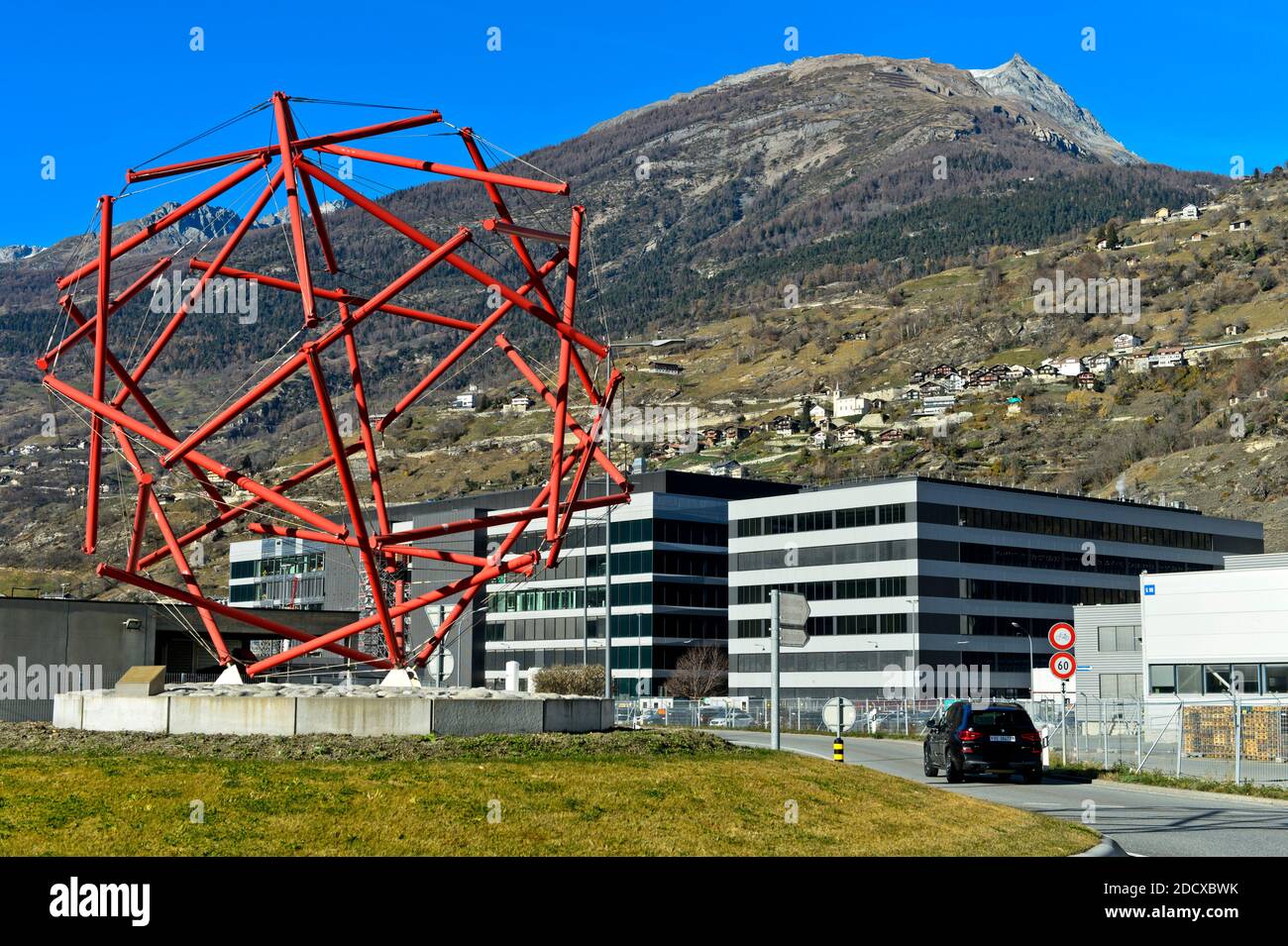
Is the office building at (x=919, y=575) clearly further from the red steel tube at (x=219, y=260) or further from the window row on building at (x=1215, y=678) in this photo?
the red steel tube at (x=219, y=260)

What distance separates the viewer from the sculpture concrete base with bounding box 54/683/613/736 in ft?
89.0

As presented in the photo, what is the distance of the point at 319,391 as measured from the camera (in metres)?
29.6

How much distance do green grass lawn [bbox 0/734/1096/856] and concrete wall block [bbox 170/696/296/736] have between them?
73.2 inches

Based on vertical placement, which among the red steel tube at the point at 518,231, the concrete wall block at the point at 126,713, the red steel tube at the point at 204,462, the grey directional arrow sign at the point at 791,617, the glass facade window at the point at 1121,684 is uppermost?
the red steel tube at the point at 518,231

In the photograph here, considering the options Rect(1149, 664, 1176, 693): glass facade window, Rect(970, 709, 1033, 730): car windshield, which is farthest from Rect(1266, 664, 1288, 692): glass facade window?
Rect(970, 709, 1033, 730): car windshield

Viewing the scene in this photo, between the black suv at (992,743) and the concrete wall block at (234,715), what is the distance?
15.6 meters

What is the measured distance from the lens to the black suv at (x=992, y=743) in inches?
1362

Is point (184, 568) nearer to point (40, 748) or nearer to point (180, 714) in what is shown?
point (180, 714)

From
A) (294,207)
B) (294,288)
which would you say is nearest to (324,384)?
(294,207)

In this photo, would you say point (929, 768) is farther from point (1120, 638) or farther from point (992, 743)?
point (1120, 638)

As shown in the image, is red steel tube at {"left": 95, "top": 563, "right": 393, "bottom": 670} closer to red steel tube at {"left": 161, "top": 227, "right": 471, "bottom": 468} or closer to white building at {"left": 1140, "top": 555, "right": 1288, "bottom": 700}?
red steel tube at {"left": 161, "top": 227, "right": 471, "bottom": 468}

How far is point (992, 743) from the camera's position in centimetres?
3484

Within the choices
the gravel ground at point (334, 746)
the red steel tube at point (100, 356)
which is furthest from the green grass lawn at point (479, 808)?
the red steel tube at point (100, 356)
